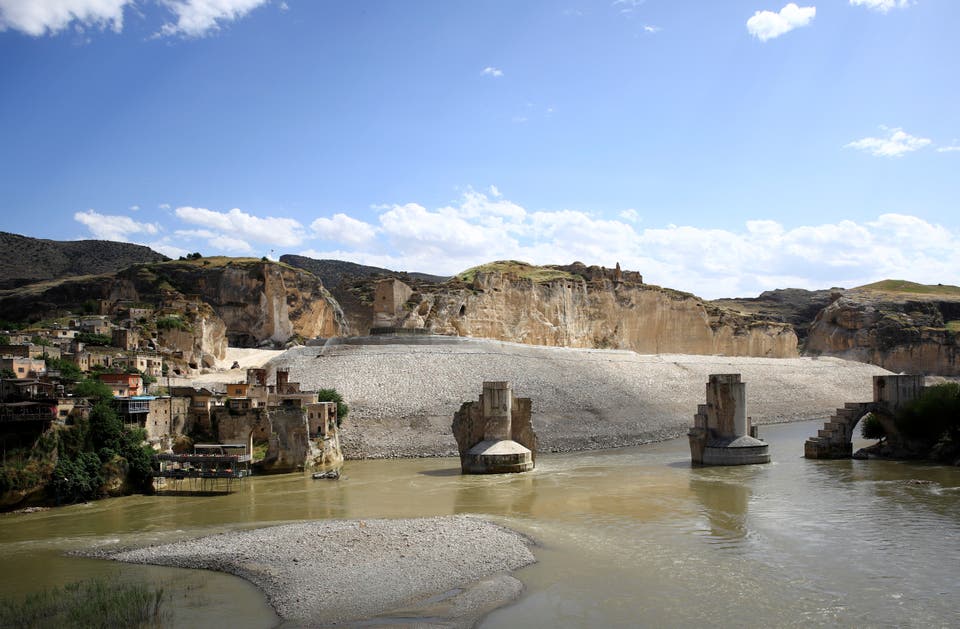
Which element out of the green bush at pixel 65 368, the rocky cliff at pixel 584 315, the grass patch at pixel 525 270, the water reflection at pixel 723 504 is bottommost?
the water reflection at pixel 723 504

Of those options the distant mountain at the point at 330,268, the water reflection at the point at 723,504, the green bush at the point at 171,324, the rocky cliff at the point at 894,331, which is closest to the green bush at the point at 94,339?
the green bush at the point at 171,324

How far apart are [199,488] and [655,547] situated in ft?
67.6

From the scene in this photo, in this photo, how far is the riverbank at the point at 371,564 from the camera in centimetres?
1619

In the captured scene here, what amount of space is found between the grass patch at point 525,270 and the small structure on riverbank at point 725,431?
48.9 m

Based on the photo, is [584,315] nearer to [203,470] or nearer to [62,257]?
[203,470]

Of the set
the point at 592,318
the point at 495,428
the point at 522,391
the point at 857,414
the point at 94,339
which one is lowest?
the point at 495,428

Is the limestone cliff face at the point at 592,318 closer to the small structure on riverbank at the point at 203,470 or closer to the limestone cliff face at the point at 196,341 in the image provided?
the limestone cliff face at the point at 196,341

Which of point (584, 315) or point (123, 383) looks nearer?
point (123, 383)

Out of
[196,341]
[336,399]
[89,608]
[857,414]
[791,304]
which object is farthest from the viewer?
[791,304]

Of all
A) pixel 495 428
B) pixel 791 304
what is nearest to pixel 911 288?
pixel 791 304

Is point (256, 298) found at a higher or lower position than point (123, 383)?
higher

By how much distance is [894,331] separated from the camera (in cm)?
11081

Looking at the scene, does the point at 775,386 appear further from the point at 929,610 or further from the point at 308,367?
the point at 929,610

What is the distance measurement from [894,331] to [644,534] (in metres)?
104
